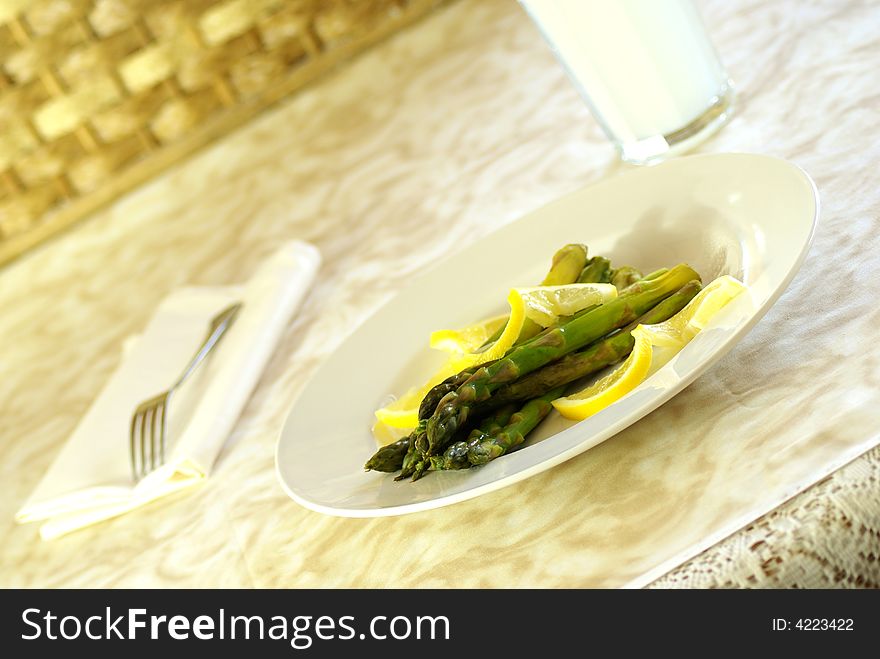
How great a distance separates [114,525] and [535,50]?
2.47ft

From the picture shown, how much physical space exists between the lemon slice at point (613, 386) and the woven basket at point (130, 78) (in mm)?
1017

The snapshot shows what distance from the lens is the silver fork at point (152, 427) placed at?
0.77 metres

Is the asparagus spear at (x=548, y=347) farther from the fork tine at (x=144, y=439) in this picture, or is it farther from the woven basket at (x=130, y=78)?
the woven basket at (x=130, y=78)

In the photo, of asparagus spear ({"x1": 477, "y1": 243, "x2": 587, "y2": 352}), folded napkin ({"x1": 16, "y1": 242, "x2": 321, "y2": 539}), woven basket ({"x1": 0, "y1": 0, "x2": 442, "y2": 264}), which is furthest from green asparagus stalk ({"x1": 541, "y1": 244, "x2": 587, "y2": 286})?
woven basket ({"x1": 0, "y1": 0, "x2": 442, "y2": 264})

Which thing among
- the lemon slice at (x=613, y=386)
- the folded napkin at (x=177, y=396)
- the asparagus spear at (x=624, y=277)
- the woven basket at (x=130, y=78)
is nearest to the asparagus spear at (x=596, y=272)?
the asparagus spear at (x=624, y=277)

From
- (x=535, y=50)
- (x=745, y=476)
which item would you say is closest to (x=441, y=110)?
(x=535, y=50)

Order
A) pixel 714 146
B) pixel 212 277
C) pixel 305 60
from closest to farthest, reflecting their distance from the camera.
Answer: pixel 714 146
pixel 212 277
pixel 305 60

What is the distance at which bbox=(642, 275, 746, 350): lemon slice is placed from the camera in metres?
0.52

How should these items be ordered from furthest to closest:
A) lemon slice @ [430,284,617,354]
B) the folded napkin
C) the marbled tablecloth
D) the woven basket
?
the woven basket < the folded napkin < lemon slice @ [430,284,617,354] < the marbled tablecloth

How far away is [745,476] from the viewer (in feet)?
1.54

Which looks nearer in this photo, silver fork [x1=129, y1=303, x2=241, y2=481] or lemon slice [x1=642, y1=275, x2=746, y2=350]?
lemon slice [x1=642, y1=275, x2=746, y2=350]

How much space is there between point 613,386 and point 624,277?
14cm

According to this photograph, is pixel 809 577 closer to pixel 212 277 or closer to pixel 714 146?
pixel 714 146

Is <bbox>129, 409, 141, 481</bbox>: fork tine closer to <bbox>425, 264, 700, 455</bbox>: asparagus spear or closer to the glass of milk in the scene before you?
<bbox>425, 264, 700, 455</bbox>: asparagus spear
